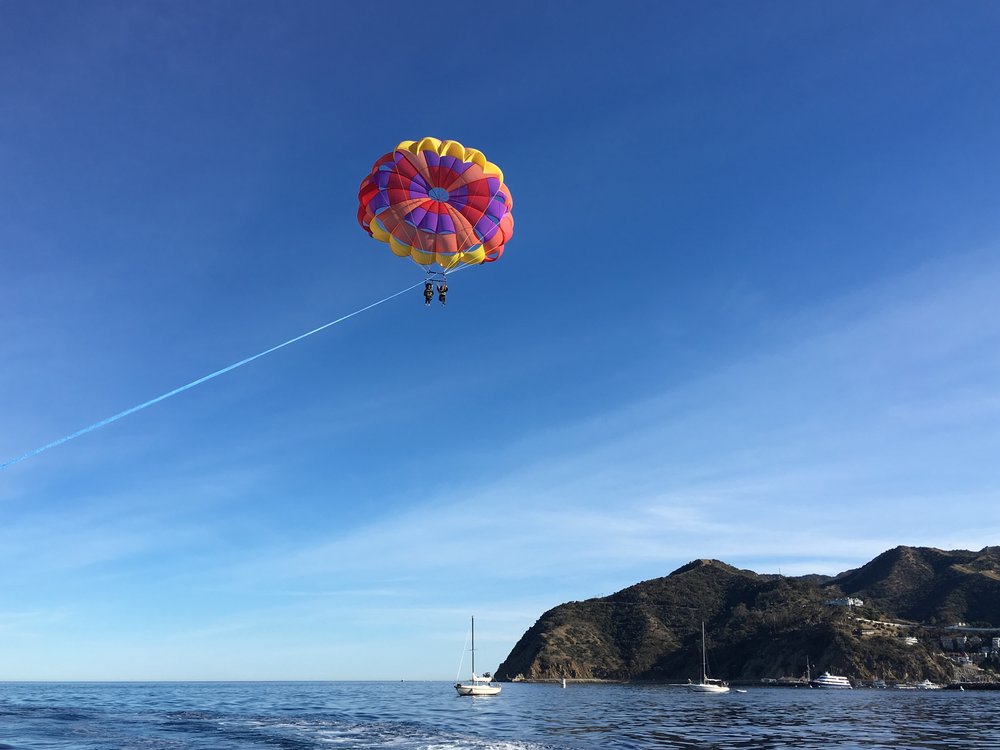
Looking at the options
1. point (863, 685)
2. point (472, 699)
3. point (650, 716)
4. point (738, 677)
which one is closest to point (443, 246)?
point (650, 716)

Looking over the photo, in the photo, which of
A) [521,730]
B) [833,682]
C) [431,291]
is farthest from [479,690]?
[431,291]

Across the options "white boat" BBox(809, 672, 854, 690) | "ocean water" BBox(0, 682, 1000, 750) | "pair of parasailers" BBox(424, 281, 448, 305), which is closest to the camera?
"pair of parasailers" BBox(424, 281, 448, 305)

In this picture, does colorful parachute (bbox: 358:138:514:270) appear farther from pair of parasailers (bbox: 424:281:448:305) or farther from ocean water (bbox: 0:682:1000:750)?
ocean water (bbox: 0:682:1000:750)

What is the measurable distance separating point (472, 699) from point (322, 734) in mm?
71151

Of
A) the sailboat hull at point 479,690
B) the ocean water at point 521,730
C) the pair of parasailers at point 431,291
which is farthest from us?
the sailboat hull at point 479,690

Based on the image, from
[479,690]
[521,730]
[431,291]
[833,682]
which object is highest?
[431,291]

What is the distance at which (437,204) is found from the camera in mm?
34938

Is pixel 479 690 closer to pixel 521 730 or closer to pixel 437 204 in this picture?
pixel 521 730

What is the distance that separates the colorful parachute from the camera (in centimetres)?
3347

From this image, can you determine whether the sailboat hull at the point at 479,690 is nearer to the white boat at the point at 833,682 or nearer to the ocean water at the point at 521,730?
the ocean water at the point at 521,730

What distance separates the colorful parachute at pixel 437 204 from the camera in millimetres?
33469

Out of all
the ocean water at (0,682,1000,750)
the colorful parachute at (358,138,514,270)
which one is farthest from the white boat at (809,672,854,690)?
the colorful parachute at (358,138,514,270)

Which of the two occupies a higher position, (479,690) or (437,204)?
(437,204)

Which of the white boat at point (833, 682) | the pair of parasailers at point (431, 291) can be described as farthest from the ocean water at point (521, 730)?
the white boat at point (833, 682)
